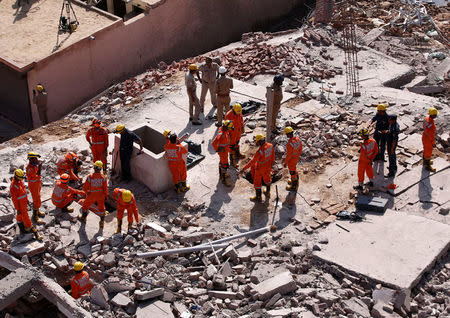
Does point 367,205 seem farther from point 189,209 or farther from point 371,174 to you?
point 189,209

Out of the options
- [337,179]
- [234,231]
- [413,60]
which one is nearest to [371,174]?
[337,179]

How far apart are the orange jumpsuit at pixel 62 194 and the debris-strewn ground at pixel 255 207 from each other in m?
0.28

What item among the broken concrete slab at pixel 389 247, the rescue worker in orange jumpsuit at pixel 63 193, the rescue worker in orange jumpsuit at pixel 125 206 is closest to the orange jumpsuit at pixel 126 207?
the rescue worker in orange jumpsuit at pixel 125 206

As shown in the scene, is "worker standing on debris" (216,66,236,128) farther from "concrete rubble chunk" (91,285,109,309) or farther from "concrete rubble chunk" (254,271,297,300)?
"concrete rubble chunk" (91,285,109,309)

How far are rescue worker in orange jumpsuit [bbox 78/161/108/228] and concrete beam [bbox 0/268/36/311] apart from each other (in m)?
1.68

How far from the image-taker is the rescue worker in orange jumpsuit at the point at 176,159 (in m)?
13.9

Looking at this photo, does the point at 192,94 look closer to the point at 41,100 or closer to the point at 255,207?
the point at 255,207

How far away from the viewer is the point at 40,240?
12961 millimetres

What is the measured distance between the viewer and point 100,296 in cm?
1146

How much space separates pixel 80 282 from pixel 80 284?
36 millimetres

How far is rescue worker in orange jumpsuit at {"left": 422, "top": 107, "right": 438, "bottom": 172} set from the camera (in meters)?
13.9

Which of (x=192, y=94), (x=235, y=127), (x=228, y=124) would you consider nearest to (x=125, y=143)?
(x=228, y=124)

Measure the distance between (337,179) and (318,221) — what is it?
157 centimetres

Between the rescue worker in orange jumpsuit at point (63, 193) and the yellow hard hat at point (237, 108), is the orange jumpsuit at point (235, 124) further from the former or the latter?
the rescue worker in orange jumpsuit at point (63, 193)
